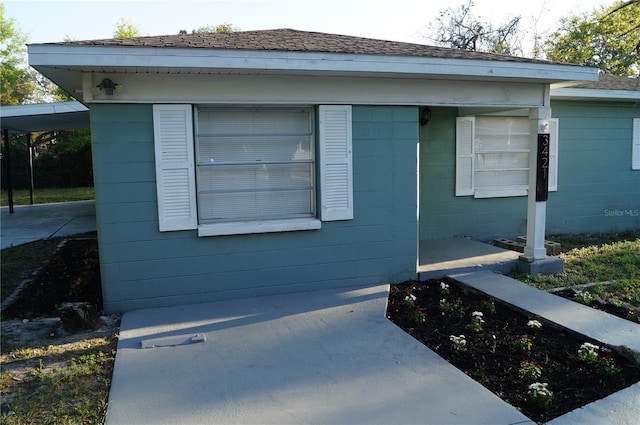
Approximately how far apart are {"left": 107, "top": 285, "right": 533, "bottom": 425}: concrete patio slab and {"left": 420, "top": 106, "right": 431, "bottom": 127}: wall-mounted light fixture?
149 inches

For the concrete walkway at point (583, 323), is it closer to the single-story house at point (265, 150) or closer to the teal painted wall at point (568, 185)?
the single-story house at point (265, 150)

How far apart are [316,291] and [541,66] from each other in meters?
3.82

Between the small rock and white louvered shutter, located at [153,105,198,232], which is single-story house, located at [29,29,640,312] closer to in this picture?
white louvered shutter, located at [153,105,198,232]

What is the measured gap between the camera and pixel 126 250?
5.06 m

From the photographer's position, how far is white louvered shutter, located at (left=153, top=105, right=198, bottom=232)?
5.02 meters

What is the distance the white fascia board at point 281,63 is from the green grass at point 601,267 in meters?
2.50

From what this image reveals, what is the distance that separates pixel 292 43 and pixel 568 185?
20.5 feet

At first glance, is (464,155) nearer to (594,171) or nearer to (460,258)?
(460,258)

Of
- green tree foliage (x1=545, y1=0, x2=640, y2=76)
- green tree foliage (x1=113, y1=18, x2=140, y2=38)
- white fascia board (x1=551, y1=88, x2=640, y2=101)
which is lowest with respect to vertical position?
white fascia board (x1=551, y1=88, x2=640, y2=101)

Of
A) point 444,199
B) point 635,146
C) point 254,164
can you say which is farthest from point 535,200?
point 635,146

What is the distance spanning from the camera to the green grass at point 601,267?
5.75 m

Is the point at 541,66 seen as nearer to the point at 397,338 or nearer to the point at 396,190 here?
the point at 396,190

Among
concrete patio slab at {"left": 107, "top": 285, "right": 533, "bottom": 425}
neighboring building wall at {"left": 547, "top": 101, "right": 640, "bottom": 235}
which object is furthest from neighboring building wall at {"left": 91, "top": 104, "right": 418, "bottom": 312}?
neighboring building wall at {"left": 547, "top": 101, "right": 640, "bottom": 235}

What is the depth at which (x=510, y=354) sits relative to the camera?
4.04 metres
